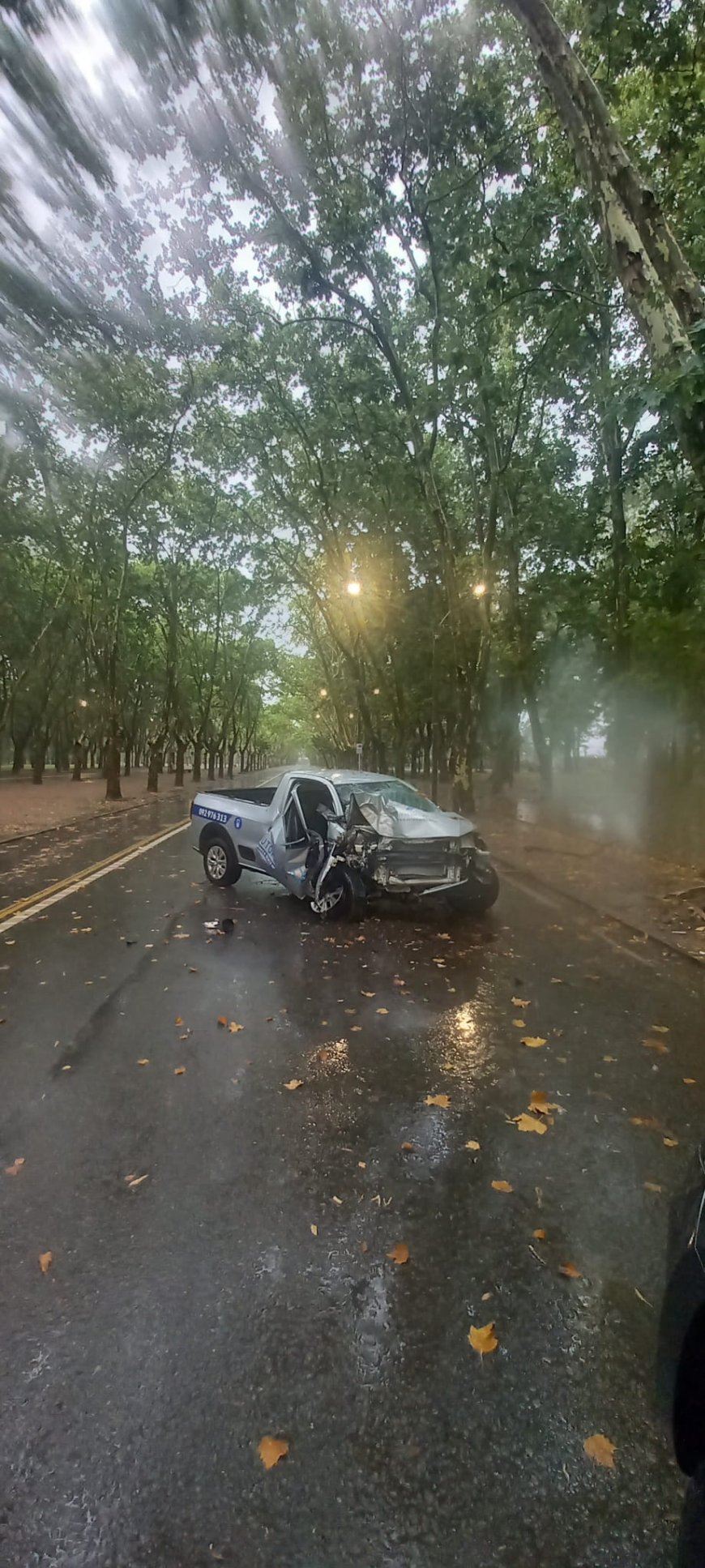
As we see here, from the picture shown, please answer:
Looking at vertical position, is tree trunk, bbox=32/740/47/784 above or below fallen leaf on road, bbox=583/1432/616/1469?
above

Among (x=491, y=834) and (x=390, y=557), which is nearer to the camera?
(x=491, y=834)

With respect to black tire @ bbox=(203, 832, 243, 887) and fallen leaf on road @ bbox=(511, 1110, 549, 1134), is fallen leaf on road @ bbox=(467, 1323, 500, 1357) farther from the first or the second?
black tire @ bbox=(203, 832, 243, 887)

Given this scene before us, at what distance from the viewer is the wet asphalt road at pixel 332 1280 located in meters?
2.04

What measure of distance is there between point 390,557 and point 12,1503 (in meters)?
30.3

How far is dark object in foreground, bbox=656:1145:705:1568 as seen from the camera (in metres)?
1.97

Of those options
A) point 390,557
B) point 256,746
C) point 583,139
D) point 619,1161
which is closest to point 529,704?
point 390,557

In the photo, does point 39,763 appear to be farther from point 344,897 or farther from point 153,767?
Answer: point 344,897

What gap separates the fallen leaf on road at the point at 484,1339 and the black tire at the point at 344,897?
20.4ft

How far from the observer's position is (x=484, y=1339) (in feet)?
8.63

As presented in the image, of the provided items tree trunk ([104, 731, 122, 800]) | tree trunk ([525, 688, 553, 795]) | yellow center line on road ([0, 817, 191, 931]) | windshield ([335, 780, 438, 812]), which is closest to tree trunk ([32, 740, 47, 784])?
tree trunk ([104, 731, 122, 800])

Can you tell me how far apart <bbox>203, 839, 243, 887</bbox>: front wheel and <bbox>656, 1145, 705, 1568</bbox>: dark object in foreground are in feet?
29.4

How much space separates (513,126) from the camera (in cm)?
1266

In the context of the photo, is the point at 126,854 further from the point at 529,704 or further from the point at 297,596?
the point at 297,596

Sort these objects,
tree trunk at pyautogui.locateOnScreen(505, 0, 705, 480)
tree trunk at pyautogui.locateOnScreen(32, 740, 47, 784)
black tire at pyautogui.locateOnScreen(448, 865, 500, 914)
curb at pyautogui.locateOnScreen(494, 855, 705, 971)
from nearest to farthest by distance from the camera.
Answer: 1. tree trunk at pyautogui.locateOnScreen(505, 0, 705, 480)
2. curb at pyautogui.locateOnScreen(494, 855, 705, 971)
3. black tire at pyautogui.locateOnScreen(448, 865, 500, 914)
4. tree trunk at pyautogui.locateOnScreen(32, 740, 47, 784)
